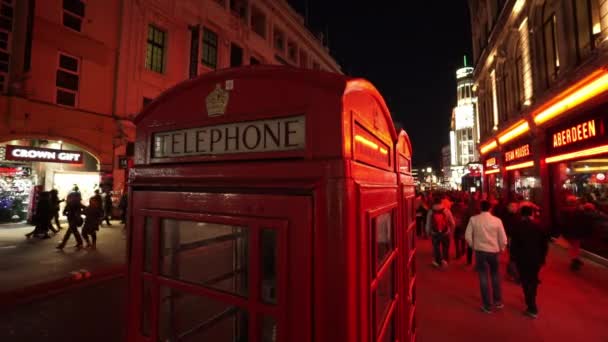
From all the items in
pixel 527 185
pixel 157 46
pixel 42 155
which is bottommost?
pixel 527 185

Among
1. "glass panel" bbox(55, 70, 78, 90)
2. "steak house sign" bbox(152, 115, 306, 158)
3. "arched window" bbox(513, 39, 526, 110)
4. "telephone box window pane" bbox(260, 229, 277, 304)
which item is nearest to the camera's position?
"steak house sign" bbox(152, 115, 306, 158)

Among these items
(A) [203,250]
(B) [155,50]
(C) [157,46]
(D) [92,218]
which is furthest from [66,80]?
(A) [203,250]

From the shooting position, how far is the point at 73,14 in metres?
13.6

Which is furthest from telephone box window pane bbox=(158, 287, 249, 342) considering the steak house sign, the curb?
the curb

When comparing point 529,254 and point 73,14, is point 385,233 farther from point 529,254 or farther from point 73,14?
point 73,14

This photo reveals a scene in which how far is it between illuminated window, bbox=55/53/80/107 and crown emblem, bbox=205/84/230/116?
15415 millimetres

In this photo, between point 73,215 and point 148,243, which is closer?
point 148,243

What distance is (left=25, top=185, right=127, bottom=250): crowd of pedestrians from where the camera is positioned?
9.63 m

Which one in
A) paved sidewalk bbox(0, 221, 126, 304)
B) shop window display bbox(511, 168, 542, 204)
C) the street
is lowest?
the street

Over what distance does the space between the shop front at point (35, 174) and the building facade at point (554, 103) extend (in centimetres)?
1852

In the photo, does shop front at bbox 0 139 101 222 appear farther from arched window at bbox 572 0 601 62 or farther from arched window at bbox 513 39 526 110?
arched window at bbox 513 39 526 110

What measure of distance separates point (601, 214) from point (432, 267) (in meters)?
4.74

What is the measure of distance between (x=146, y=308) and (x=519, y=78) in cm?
1675

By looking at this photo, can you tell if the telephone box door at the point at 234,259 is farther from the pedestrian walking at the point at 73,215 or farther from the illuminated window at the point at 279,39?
the illuminated window at the point at 279,39
